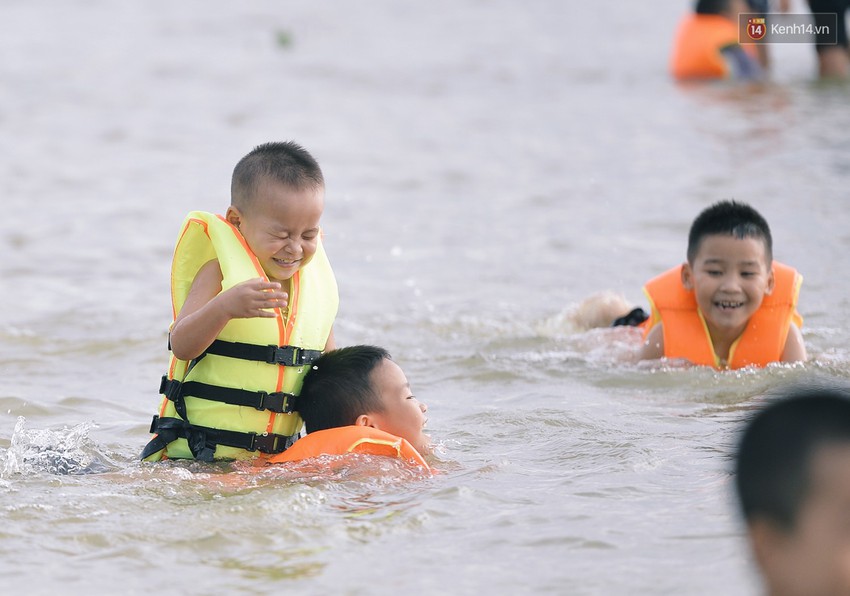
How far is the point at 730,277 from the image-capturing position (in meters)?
6.84

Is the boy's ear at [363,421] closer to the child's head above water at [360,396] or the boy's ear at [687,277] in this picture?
the child's head above water at [360,396]

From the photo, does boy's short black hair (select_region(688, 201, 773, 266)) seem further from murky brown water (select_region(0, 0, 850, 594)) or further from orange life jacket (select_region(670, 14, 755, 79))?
orange life jacket (select_region(670, 14, 755, 79))

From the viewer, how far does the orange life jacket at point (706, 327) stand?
23.0ft

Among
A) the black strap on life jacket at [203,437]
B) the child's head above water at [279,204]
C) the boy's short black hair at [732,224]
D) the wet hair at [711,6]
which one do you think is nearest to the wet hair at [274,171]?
the child's head above water at [279,204]

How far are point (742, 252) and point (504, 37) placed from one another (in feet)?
53.0

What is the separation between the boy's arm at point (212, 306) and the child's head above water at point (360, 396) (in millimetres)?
433

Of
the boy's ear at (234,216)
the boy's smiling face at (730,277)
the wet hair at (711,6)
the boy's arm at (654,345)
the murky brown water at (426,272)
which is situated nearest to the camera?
the murky brown water at (426,272)

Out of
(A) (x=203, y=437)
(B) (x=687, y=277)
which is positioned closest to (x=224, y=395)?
(A) (x=203, y=437)

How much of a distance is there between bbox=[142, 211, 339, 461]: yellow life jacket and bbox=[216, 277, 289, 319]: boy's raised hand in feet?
1.08

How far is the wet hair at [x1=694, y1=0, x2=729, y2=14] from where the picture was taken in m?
16.9

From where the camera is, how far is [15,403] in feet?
21.8

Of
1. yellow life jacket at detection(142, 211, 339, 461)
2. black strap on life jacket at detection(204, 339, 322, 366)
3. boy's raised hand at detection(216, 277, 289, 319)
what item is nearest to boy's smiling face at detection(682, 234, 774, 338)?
yellow life jacket at detection(142, 211, 339, 461)

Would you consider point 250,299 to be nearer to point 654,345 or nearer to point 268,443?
point 268,443

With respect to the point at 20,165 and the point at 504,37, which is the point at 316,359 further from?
the point at 504,37
